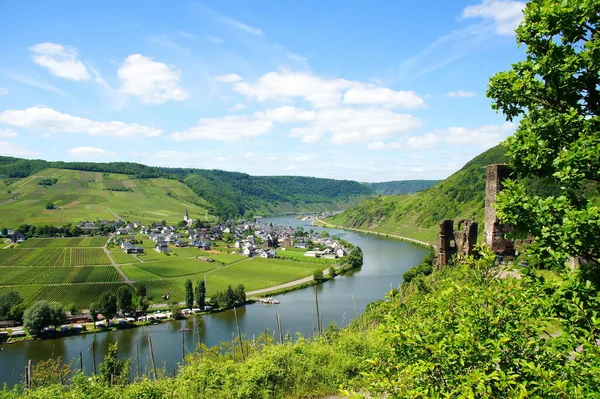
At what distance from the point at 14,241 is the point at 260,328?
6132 centimetres

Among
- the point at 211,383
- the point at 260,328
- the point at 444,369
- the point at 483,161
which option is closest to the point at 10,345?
the point at 260,328

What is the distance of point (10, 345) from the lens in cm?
3434

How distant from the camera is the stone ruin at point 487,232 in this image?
16.2 meters

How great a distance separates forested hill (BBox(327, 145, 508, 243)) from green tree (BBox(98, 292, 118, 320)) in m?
66.6

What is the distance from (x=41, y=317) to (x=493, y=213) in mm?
38953

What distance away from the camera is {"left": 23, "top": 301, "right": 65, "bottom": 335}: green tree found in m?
36.2

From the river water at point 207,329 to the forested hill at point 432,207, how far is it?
Answer: 43.0 m

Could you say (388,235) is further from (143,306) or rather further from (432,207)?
(143,306)

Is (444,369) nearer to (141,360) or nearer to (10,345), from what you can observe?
(141,360)

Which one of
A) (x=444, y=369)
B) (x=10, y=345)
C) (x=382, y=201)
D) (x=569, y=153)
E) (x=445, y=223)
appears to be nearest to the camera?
(x=444, y=369)

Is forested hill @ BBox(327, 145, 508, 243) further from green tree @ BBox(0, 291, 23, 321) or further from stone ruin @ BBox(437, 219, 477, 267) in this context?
green tree @ BBox(0, 291, 23, 321)

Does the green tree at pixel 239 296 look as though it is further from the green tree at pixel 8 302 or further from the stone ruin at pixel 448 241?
the stone ruin at pixel 448 241

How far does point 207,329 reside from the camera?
37156 millimetres

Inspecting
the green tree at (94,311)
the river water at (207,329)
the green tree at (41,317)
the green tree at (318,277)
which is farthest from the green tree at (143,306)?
the green tree at (318,277)
